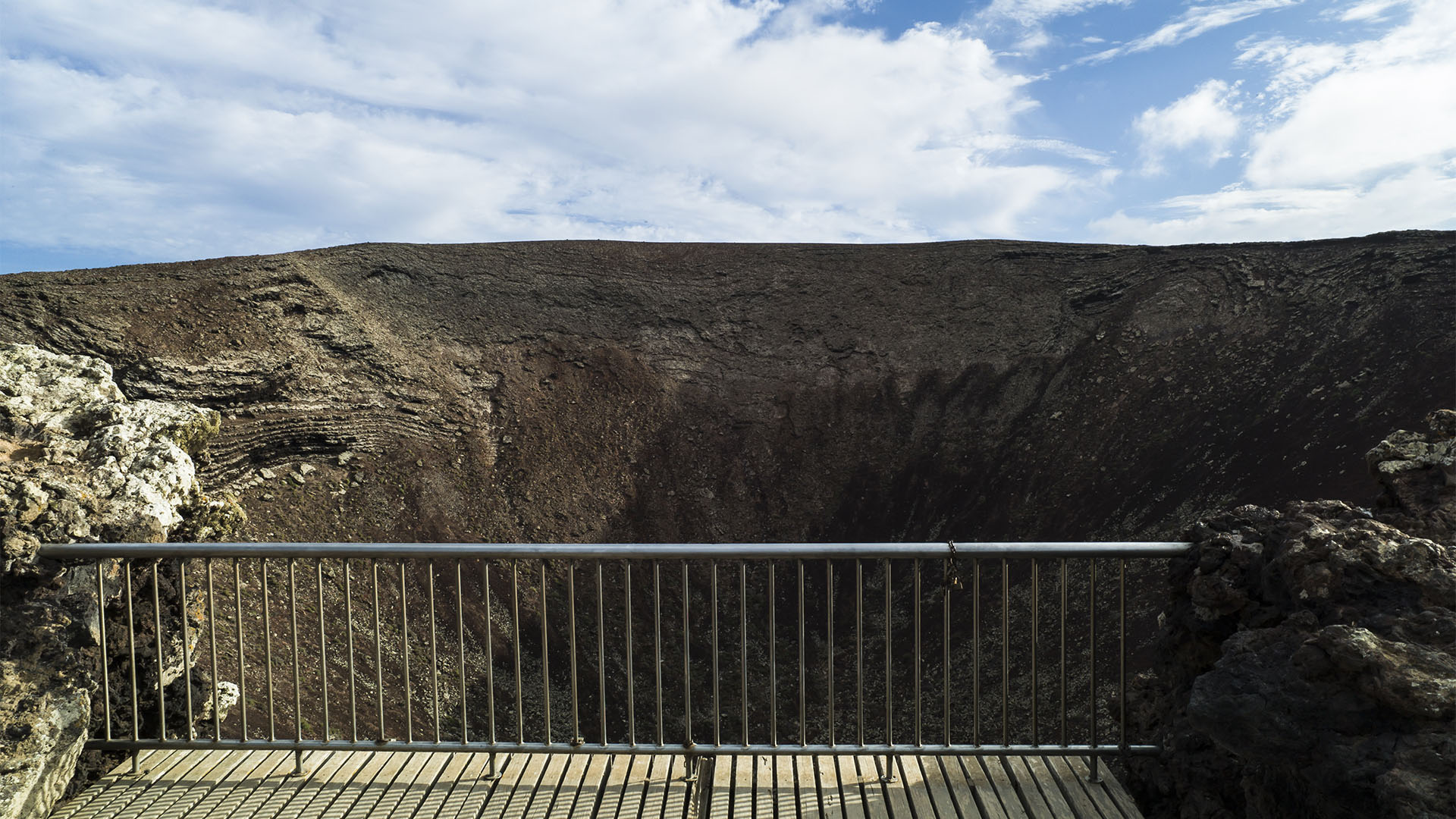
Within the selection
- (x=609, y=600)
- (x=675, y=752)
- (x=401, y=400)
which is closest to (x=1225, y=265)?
(x=609, y=600)

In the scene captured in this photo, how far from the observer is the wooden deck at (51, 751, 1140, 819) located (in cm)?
385

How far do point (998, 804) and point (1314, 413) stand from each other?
13.0 metres

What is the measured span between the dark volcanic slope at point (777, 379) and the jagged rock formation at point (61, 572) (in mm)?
7966

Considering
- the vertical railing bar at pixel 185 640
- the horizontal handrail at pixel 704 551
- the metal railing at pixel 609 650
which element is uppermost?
the horizontal handrail at pixel 704 551

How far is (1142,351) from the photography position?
17844 mm

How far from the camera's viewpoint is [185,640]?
4723 mm

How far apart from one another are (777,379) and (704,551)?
15763mm

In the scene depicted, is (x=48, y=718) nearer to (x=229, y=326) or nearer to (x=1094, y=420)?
(x=229, y=326)

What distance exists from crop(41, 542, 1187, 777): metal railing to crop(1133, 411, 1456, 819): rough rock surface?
0.31 m

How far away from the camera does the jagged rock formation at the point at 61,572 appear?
3.87 metres

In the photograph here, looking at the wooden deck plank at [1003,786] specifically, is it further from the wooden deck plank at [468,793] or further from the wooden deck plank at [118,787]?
the wooden deck plank at [118,787]

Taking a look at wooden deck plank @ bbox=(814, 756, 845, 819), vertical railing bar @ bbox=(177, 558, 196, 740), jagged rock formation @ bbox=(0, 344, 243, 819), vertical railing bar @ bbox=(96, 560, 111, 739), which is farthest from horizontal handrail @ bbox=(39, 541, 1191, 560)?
wooden deck plank @ bbox=(814, 756, 845, 819)

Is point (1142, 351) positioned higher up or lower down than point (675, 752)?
higher up

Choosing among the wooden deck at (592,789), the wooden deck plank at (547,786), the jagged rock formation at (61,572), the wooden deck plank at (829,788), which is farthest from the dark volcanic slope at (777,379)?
the wooden deck plank at (547,786)
